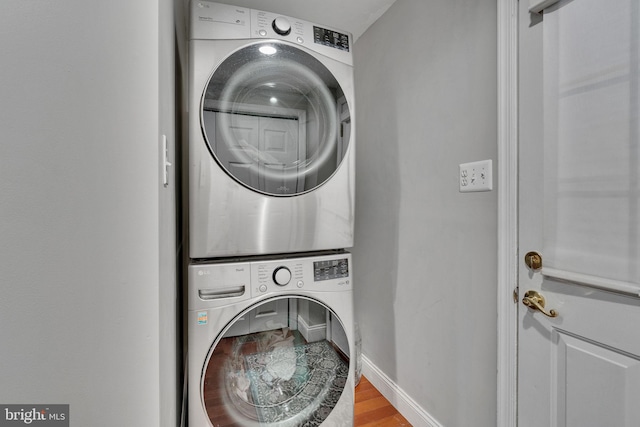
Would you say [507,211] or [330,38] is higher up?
[330,38]

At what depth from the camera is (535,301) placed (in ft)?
3.30

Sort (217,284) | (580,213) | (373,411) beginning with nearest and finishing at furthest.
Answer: (580,213) < (217,284) < (373,411)

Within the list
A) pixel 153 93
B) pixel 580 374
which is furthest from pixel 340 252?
pixel 153 93

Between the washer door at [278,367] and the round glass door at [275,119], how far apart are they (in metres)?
0.53

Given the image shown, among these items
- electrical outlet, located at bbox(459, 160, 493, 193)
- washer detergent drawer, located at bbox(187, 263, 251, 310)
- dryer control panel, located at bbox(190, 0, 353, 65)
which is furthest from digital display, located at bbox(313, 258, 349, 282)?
dryer control panel, located at bbox(190, 0, 353, 65)

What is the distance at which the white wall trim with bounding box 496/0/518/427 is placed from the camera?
1058 mm

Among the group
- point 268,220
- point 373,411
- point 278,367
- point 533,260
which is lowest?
point 373,411

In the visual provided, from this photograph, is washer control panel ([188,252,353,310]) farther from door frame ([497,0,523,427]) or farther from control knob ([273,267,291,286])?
door frame ([497,0,523,427])

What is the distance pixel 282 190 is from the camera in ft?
4.18

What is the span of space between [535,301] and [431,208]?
1.87ft

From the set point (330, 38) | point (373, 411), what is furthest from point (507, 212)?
point (373, 411)

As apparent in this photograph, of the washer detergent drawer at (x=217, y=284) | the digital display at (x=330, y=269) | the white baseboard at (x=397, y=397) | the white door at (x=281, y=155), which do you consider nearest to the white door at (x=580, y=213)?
the white baseboard at (x=397, y=397)

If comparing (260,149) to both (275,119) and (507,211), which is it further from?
(507,211)

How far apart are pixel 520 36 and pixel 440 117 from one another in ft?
1.35
